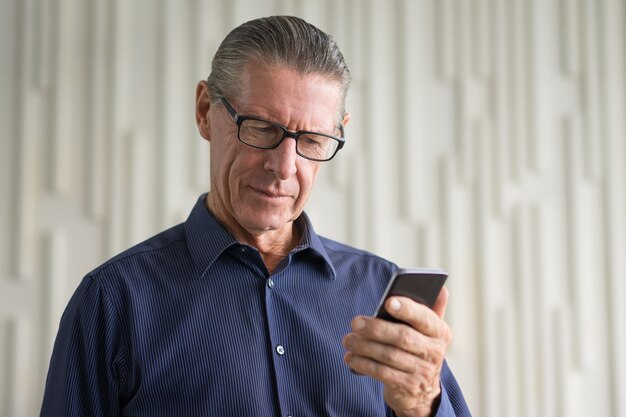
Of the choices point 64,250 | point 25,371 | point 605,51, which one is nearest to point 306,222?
point 64,250

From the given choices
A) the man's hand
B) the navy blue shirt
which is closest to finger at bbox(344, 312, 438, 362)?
the man's hand

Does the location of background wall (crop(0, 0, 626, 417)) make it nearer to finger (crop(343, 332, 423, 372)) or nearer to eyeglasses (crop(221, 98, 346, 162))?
eyeglasses (crop(221, 98, 346, 162))

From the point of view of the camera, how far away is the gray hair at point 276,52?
152cm

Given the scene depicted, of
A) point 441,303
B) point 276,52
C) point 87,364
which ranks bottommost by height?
point 87,364

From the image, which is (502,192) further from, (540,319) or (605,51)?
(605,51)

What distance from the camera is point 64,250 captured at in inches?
89.3

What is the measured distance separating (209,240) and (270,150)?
236 mm

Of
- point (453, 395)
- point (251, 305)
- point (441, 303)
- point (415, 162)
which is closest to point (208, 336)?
point (251, 305)

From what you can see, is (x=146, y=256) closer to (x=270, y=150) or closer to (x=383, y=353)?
(x=270, y=150)

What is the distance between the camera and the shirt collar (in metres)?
1.55

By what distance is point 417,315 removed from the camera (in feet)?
4.26

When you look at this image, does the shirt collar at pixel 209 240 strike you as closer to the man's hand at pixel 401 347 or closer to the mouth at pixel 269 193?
the mouth at pixel 269 193

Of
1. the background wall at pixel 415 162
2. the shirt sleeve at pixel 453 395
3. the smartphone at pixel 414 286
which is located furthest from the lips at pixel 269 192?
the background wall at pixel 415 162

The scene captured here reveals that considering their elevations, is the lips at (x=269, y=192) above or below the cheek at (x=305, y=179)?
below
